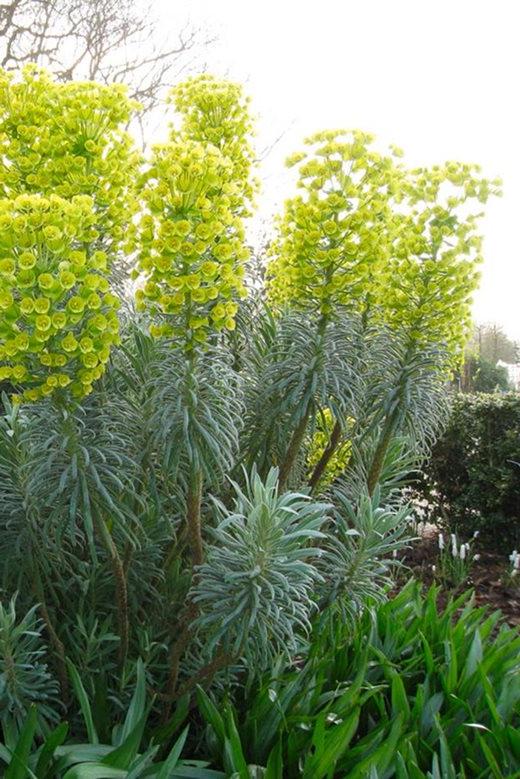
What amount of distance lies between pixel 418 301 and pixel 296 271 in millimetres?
519

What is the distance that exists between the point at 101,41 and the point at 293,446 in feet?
33.7

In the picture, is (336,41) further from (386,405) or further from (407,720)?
(407,720)

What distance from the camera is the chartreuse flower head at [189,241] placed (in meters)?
1.77

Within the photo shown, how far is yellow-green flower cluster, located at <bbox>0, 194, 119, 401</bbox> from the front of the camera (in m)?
1.58

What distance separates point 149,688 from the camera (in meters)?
2.42

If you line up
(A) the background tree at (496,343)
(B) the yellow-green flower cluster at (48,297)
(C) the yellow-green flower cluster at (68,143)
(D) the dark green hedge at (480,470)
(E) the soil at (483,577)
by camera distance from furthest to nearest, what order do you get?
(A) the background tree at (496,343), (D) the dark green hedge at (480,470), (E) the soil at (483,577), (C) the yellow-green flower cluster at (68,143), (B) the yellow-green flower cluster at (48,297)

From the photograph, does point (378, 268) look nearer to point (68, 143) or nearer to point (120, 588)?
point (68, 143)

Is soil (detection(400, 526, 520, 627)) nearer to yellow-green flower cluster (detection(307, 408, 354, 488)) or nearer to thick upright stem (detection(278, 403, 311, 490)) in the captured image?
yellow-green flower cluster (detection(307, 408, 354, 488))

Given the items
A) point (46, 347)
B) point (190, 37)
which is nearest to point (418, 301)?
point (46, 347)

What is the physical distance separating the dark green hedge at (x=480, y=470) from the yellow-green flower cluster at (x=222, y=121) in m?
3.80

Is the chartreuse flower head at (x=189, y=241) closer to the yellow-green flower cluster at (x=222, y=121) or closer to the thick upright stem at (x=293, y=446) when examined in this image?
the yellow-green flower cluster at (x=222, y=121)

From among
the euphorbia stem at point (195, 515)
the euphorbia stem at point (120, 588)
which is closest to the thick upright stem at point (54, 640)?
the euphorbia stem at point (120, 588)

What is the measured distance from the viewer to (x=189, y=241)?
1.83 metres

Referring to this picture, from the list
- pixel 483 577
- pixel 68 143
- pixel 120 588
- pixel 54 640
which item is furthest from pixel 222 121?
pixel 483 577
